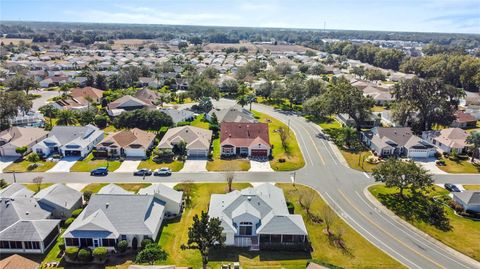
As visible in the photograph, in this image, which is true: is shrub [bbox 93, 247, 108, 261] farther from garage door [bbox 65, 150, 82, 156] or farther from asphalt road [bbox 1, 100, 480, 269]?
garage door [bbox 65, 150, 82, 156]

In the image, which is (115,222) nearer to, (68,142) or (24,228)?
(24,228)

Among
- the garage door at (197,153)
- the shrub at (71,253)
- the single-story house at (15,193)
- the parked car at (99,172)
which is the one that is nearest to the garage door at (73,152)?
the parked car at (99,172)

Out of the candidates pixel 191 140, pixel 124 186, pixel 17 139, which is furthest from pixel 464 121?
pixel 17 139

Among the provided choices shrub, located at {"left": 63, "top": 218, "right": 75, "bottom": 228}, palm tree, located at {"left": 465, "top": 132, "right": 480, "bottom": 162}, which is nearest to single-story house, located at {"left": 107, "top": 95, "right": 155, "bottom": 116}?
shrub, located at {"left": 63, "top": 218, "right": 75, "bottom": 228}

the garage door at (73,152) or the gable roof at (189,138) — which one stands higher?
the gable roof at (189,138)

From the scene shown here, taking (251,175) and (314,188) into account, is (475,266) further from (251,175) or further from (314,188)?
(251,175)

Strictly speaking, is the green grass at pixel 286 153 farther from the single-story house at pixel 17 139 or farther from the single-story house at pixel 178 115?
the single-story house at pixel 17 139
